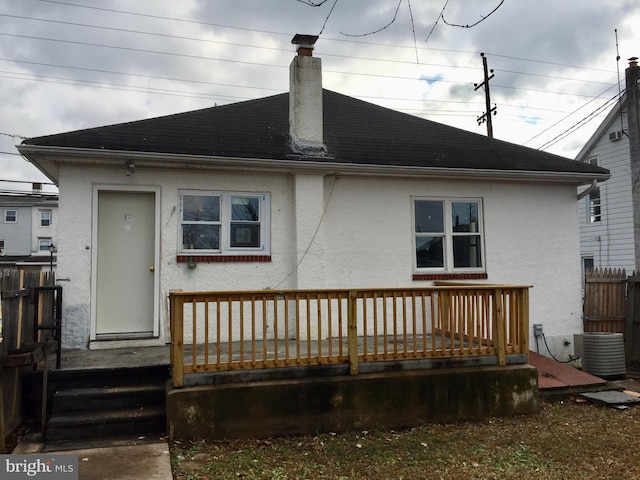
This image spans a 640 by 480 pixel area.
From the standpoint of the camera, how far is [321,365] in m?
5.35

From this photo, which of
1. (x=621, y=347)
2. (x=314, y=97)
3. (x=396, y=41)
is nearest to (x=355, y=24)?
(x=396, y=41)

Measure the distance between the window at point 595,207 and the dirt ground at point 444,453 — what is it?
13.8m

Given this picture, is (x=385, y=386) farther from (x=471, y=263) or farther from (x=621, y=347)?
(x=621, y=347)

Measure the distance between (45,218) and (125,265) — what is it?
30.5 m

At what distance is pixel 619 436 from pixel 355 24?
5309 mm

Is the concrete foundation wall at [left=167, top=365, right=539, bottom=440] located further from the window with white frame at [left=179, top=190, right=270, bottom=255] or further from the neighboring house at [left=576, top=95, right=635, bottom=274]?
the neighboring house at [left=576, top=95, right=635, bottom=274]

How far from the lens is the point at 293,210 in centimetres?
777

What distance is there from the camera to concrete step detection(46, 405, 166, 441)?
4777mm

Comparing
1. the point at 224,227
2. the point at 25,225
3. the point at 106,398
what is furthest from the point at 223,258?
the point at 25,225

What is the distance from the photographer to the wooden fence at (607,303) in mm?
8734

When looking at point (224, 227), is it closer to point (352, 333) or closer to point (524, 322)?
point (352, 333)

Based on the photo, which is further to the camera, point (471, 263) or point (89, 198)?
point (471, 263)

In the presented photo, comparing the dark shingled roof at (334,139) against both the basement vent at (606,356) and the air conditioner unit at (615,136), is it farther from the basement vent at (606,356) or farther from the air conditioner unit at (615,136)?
the air conditioner unit at (615,136)

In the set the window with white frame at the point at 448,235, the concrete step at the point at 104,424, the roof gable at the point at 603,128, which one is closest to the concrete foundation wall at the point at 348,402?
the concrete step at the point at 104,424
